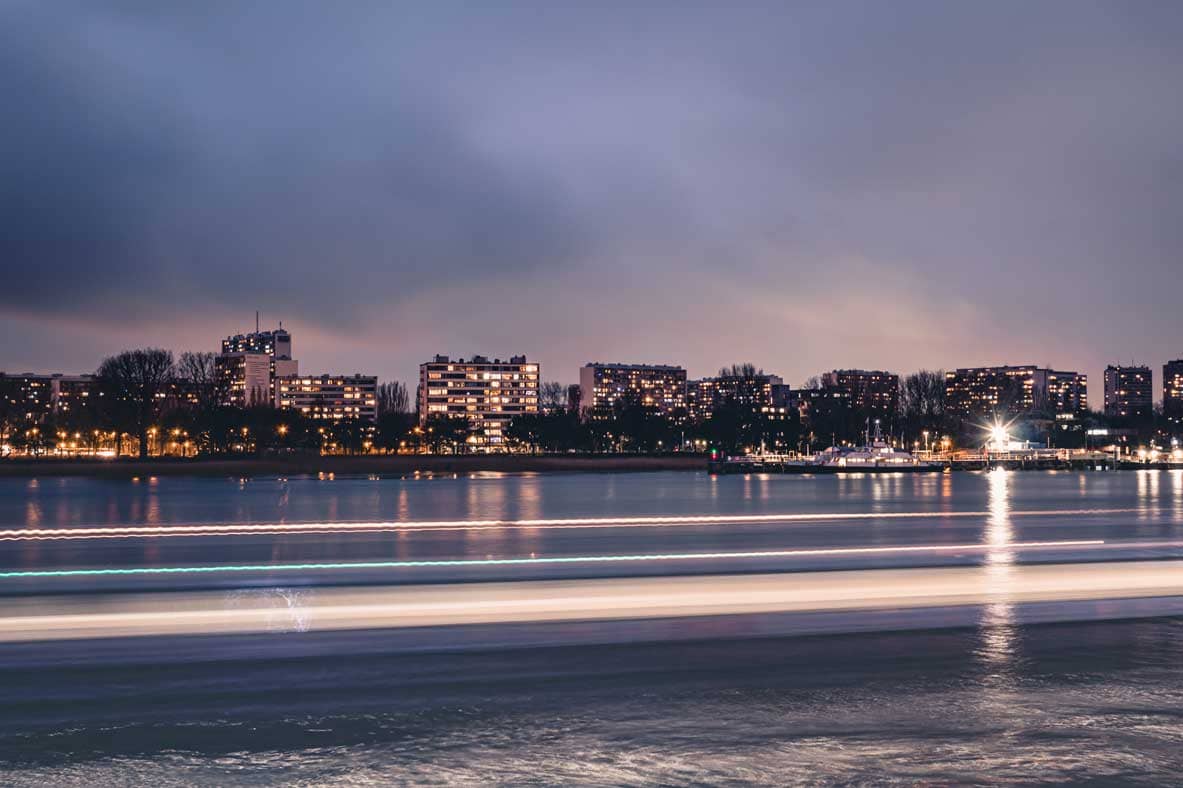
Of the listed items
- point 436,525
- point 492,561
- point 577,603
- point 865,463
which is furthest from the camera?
point 865,463

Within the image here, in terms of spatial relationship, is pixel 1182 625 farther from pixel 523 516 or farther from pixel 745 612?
pixel 523 516

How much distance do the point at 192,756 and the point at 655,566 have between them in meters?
14.2

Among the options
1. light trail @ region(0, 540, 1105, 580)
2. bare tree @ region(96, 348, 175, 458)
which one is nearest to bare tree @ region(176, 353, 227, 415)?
bare tree @ region(96, 348, 175, 458)

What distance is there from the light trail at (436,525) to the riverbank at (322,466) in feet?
250

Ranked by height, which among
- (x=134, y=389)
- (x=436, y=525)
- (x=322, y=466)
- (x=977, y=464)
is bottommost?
(x=436, y=525)

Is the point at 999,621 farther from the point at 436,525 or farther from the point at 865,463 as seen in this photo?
the point at 865,463

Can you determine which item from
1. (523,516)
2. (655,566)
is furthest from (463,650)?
(523,516)

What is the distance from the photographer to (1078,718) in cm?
841

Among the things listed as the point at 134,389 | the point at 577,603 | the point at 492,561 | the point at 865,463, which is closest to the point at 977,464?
the point at 865,463

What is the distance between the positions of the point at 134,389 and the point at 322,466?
68.7ft

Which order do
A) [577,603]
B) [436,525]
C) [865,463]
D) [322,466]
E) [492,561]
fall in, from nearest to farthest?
[577,603] < [492,561] < [436,525] < [322,466] < [865,463]

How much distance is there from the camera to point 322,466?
4692 inches

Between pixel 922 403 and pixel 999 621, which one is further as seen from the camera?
pixel 922 403

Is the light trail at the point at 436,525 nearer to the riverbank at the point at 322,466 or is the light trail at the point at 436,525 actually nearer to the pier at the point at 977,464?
the riverbank at the point at 322,466
